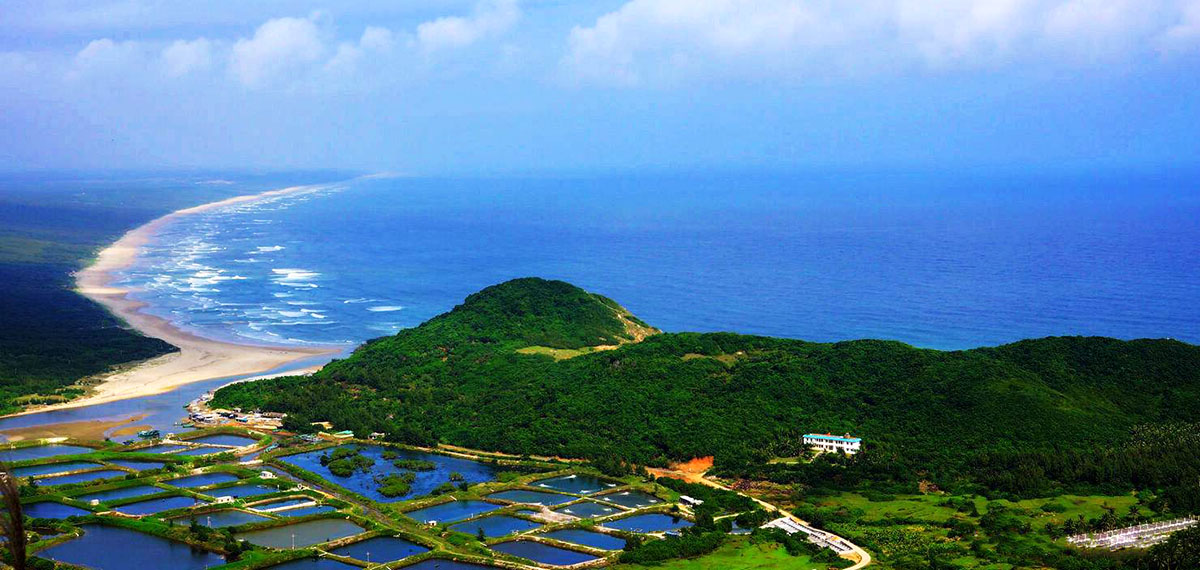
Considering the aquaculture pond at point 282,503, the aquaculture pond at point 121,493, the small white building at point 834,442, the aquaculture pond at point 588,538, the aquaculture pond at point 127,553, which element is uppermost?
the small white building at point 834,442

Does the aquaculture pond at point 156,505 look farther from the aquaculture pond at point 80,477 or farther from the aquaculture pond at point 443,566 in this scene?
the aquaculture pond at point 443,566

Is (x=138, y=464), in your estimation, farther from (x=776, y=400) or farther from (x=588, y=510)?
(x=776, y=400)

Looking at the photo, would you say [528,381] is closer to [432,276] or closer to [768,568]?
[768,568]

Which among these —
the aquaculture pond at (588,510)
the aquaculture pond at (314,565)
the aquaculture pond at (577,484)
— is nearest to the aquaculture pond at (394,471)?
the aquaculture pond at (577,484)

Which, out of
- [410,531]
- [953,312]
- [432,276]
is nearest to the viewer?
[410,531]

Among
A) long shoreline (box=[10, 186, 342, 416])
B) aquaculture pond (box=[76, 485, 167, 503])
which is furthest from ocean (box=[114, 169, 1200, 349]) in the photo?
aquaculture pond (box=[76, 485, 167, 503])

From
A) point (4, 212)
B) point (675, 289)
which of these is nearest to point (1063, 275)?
point (675, 289)

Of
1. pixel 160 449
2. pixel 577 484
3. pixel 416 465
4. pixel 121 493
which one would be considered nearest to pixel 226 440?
pixel 160 449
